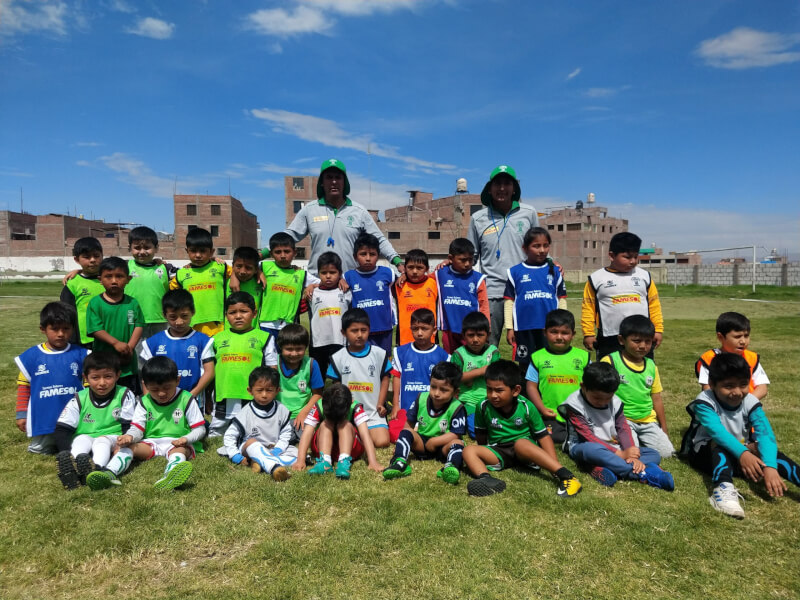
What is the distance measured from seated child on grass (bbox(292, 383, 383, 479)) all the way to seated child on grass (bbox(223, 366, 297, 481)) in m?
0.20

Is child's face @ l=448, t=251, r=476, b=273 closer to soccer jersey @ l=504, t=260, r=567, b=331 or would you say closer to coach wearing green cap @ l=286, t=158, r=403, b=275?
soccer jersey @ l=504, t=260, r=567, b=331

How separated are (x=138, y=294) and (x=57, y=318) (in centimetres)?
97

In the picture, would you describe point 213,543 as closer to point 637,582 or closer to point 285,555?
point 285,555

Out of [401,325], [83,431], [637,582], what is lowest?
[637,582]

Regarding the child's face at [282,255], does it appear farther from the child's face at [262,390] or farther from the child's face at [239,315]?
the child's face at [262,390]

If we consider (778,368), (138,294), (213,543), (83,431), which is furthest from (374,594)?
(778,368)

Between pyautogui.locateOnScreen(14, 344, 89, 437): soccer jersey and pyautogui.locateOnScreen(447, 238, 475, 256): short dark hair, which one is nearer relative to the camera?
pyautogui.locateOnScreen(14, 344, 89, 437): soccer jersey

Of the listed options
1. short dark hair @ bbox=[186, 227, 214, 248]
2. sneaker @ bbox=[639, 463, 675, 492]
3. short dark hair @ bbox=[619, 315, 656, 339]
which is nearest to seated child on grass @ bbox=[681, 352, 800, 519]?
sneaker @ bbox=[639, 463, 675, 492]

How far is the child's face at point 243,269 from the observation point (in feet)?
18.3

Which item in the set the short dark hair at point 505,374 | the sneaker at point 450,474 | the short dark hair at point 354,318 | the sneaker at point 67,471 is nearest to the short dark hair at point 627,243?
the short dark hair at point 505,374

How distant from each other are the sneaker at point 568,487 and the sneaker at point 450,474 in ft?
2.45

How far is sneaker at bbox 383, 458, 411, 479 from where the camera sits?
13.2 ft

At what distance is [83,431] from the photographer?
4391 millimetres

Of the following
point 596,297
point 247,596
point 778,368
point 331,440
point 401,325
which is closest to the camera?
point 247,596
